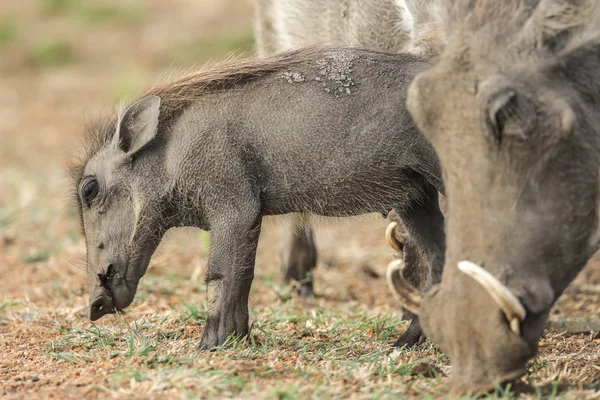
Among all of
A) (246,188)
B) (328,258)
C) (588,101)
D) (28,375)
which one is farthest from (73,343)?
(328,258)

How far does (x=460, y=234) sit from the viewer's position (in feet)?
10.5

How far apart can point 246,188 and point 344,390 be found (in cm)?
100

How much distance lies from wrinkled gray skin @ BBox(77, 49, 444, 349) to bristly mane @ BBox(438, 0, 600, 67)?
473 mm

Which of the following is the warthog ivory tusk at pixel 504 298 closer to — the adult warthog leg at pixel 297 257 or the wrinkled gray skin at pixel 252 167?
the wrinkled gray skin at pixel 252 167

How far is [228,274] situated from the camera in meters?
3.90

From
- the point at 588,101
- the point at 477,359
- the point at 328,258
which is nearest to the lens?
the point at 477,359

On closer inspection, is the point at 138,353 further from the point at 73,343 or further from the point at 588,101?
the point at 588,101

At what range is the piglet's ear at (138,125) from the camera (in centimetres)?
409

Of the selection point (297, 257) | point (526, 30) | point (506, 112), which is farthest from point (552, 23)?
point (297, 257)

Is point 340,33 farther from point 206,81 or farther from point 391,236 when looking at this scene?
point 391,236

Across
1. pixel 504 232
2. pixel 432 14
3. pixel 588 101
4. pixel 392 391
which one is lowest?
pixel 392 391

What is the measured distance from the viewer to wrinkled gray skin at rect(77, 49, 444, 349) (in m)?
3.84

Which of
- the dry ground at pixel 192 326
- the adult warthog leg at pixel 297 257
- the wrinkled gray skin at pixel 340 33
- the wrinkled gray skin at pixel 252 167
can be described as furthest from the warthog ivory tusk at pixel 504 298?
the adult warthog leg at pixel 297 257

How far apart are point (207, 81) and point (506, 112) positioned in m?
1.50
